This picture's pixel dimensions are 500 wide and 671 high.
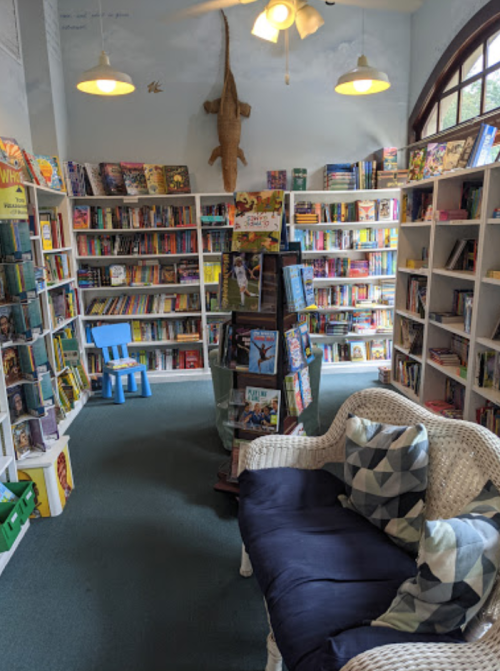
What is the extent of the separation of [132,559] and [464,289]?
2.98 metres

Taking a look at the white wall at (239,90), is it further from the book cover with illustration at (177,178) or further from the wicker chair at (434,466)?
the wicker chair at (434,466)

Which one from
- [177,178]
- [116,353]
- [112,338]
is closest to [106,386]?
[116,353]

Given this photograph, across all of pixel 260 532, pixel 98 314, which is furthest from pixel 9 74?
pixel 260 532

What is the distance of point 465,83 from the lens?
13.2 ft

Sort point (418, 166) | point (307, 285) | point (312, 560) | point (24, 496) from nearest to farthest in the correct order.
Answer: point (312, 560) < point (24, 496) < point (307, 285) < point (418, 166)

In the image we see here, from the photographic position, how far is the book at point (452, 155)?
3.30 m

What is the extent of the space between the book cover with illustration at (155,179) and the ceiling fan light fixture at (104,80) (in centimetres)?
117

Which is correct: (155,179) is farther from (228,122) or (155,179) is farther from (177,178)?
(228,122)

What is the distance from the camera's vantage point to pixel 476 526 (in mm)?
1252

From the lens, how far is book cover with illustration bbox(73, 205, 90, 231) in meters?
4.54

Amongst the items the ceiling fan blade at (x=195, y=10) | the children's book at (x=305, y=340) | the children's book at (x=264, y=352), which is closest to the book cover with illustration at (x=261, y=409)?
the children's book at (x=264, y=352)

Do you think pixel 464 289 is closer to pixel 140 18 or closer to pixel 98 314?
pixel 98 314

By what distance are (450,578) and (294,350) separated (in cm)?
143

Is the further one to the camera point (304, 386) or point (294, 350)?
point (304, 386)
